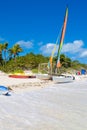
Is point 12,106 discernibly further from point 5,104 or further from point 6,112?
point 6,112

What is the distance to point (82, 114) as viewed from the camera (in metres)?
7.06

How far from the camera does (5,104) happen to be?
8.21 m

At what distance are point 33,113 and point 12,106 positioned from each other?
45.6 inches

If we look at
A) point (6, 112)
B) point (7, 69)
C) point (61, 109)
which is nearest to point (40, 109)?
point (61, 109)

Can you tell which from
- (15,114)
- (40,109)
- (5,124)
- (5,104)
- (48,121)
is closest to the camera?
(5,124)

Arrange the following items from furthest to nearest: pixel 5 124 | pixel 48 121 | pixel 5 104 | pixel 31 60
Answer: pixel 31 60 < pixel 5 104 < pixel 48 121 < pixel 5 124

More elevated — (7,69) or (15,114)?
(7,69)

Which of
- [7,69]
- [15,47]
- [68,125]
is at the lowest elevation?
[68,125]

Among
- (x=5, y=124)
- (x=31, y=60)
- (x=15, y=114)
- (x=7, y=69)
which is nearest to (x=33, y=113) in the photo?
(x=15, y=114)

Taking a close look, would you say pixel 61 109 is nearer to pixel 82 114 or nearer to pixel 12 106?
pixel 82 114

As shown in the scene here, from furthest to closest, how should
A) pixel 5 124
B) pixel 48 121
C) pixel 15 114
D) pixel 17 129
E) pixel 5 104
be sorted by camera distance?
pixel 5 104
pixel 15 114
pixel 48 121
pixel 5 124
pixel 17 129

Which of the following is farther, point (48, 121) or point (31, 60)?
point (31, 60)

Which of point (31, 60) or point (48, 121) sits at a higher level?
point (31, 60)

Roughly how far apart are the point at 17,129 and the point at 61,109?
2791mm
